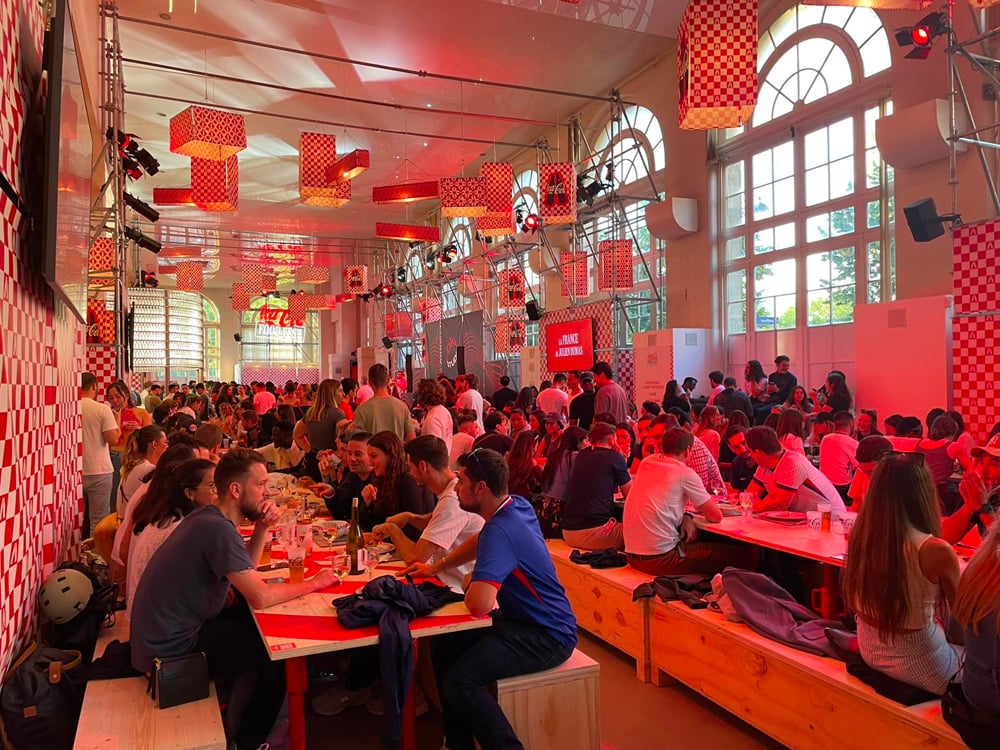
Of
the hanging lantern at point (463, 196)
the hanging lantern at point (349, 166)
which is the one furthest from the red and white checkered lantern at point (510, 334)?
the hanging lantern at point (349, 166)

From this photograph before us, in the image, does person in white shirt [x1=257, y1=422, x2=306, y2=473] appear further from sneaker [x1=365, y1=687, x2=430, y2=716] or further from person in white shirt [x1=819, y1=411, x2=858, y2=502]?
person in white shirt [x1=819, y1=411, x2=858, y2=502]

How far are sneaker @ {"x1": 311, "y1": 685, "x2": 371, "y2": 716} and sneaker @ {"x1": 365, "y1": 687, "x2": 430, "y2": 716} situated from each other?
0.05 metres

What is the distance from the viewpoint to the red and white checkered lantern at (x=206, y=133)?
7629 millimetres

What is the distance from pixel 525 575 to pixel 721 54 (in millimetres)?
3663

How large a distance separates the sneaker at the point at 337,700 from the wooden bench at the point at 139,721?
3.27 ft

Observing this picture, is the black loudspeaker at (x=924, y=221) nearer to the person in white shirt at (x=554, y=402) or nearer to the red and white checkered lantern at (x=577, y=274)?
the person in white shirt at (x=554, y=402)

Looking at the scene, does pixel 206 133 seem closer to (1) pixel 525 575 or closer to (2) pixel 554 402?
(2) pixel 554 402

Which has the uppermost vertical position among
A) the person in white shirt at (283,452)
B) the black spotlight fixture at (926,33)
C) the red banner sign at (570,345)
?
the black spotlight fixture at (926,33)

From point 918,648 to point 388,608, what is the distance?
184 centimetres

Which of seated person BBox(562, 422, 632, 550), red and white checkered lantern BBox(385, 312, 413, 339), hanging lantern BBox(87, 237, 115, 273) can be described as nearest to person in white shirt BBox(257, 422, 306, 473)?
hanging lantern BBox(87, 237, 115, 273)

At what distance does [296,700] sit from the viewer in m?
2.78

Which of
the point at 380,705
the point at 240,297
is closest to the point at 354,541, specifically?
the point at 380,705

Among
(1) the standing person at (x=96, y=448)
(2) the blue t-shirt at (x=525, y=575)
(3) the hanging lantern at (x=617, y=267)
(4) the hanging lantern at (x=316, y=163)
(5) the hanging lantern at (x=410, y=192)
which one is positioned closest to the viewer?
(2) the blue t-shirt at (x=525, y=575)

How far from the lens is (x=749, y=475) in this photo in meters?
5.55
